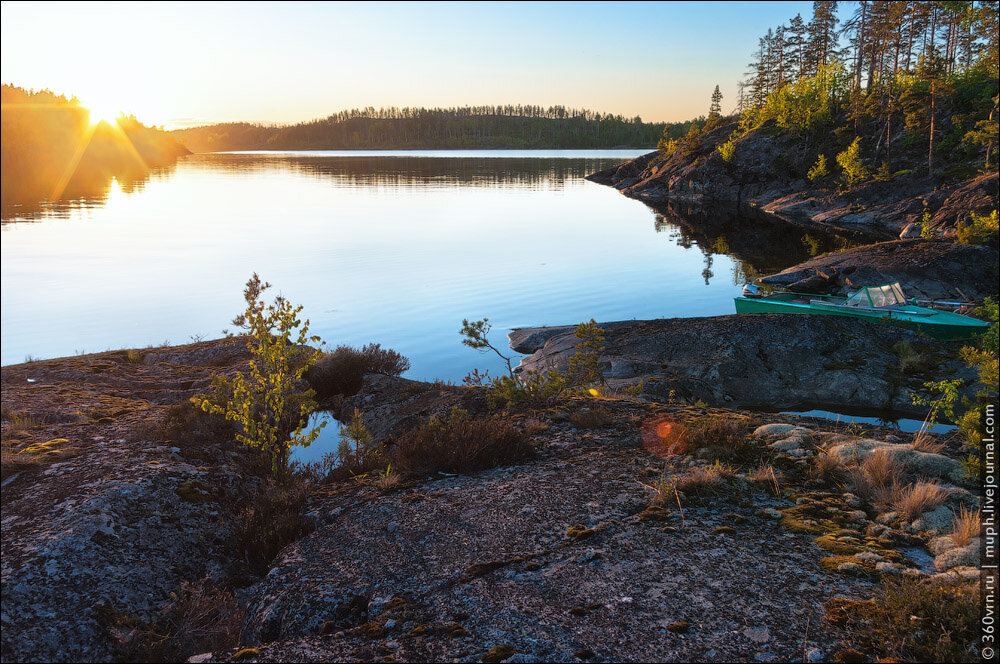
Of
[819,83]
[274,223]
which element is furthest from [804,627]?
[819,83]

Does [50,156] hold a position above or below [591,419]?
above

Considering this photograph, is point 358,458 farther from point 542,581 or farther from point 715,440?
point 715,440

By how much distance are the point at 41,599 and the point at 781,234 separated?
54.4 metres

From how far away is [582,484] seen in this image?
7082mm

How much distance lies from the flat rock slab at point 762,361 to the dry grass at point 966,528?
8.21m

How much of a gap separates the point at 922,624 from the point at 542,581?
290cm

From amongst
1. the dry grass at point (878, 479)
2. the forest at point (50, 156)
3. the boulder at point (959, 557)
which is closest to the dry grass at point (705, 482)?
the dry grass at point (878, 479)

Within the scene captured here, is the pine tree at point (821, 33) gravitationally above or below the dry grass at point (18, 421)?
above

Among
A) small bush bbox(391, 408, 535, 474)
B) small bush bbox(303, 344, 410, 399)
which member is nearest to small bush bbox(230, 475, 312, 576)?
small bush bbox(391, 408, 535, 474)

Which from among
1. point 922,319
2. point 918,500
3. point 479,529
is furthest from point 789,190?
point 479,529

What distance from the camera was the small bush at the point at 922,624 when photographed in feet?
12.5

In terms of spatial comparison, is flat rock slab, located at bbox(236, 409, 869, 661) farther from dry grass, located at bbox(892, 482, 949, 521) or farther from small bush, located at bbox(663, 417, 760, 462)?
dry grass, located at bbox(892, 482, 949, 521)

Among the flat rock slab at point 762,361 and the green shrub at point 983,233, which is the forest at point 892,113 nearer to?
the green shrub at point 983,233

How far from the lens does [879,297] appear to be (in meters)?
20.5
